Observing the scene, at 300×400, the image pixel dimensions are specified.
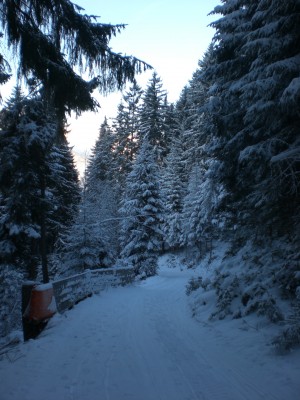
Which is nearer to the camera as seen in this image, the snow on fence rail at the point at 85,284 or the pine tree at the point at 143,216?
the snow on fence rail at the point at 85,284

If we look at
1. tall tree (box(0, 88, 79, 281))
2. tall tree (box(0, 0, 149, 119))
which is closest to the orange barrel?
tall tree (box(0, 0, 149, 119))

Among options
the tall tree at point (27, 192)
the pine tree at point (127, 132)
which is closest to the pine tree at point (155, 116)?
the pine tree at point (127, 132)

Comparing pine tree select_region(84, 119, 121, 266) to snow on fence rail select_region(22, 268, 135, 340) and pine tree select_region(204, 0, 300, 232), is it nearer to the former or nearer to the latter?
snow on fence rail select_region(22, 268, 135, 340)

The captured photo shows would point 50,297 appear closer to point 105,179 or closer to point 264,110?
point 264,110

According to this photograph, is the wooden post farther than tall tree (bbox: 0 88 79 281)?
No

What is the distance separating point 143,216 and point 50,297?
20.4m

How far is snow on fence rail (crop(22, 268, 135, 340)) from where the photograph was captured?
27.8ft

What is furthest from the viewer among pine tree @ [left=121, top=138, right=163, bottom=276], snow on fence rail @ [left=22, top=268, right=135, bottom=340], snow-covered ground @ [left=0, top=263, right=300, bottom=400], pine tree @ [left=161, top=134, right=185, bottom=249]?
pine tree @ [left=161, top=134, right=185, bottom=249]

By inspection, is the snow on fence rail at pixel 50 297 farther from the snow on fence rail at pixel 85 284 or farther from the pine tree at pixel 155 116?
the pine tree at pixel 155 116

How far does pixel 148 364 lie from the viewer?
6098 mm

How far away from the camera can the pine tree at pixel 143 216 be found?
28.7 metres

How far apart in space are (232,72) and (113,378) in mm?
10248

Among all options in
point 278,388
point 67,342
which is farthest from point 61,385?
point 278,388

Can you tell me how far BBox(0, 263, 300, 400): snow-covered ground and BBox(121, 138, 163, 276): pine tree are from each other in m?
19.2
